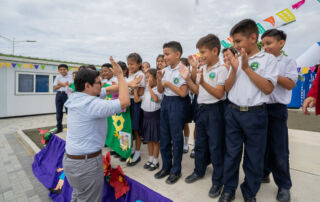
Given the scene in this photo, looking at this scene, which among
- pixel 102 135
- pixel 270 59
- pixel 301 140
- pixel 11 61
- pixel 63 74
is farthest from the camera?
pixel 11 61

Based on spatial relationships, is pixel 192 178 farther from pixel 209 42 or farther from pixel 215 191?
pixel 209 42

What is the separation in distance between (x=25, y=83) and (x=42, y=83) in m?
0.71

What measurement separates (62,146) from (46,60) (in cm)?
769

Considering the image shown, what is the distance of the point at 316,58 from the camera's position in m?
10.0

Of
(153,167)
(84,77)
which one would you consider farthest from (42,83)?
(84,77)

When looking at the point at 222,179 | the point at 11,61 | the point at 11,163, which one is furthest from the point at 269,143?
the point at 11,61

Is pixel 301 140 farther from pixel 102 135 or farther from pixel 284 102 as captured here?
pixel 102 135

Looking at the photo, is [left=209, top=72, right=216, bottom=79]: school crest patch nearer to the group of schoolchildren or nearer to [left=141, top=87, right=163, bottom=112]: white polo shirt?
the group of schoolchildren

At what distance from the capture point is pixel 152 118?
2.65 m

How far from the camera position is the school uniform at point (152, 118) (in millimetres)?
2605

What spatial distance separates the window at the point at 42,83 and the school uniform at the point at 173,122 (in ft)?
29.6

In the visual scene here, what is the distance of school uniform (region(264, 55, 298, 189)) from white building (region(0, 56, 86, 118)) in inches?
395

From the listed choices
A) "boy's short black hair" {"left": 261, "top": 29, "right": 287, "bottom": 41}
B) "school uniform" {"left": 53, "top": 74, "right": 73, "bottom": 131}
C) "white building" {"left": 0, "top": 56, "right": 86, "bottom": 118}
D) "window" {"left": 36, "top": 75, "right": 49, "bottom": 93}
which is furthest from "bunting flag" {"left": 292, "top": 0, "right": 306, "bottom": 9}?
"window" {"left": 36, "top": 75, "right": 49, "bottom": 93}

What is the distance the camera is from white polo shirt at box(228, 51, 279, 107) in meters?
1.58
